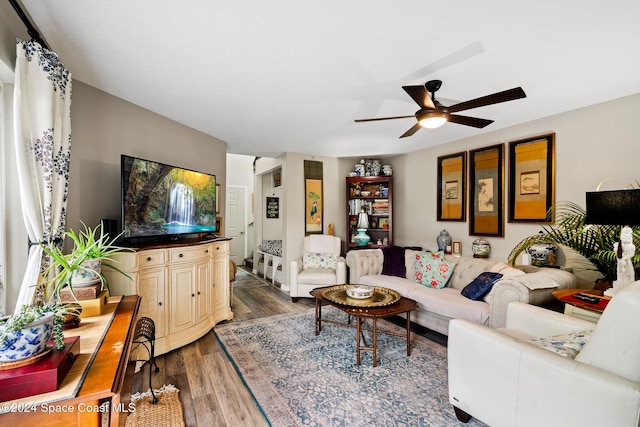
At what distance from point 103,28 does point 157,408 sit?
246 centimetres

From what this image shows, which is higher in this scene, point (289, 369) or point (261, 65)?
point (261, 65)

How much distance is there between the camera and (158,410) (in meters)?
1.96

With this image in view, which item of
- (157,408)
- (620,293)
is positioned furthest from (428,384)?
(157,408)

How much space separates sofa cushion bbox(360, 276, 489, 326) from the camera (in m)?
2.74

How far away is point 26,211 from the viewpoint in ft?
5.29

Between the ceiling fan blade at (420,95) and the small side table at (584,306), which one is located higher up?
the ceiling fan blade at (420,95)

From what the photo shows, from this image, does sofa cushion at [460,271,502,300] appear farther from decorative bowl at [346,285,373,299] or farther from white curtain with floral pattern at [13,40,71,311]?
white curtain with floral pattern at [13,40,71,311]

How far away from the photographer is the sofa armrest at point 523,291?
2424mm

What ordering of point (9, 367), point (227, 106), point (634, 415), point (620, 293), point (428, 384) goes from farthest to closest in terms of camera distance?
1. point (227, 106)
2. point (428, 384)
3. point (620, 293)
4. point (634, 415)
5. point (9, 367)

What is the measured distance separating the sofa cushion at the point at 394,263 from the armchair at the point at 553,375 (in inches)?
87.3

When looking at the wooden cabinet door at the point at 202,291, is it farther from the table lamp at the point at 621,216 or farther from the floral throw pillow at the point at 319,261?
the table lamp at the point at 621,216

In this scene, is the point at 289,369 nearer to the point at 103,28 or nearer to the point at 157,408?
the point at 157,408

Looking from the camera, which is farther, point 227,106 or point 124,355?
point 227,106

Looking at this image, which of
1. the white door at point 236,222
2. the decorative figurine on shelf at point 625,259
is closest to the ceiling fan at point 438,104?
the decorative figurine on shelf at point 625,259
